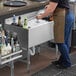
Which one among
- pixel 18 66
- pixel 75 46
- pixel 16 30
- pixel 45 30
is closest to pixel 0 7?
pixel 16 30

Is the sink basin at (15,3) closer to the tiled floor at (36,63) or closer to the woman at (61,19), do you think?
the woman at (61,19)

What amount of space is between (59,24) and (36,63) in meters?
0.76

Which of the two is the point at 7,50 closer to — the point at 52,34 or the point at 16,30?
the point at 16,30

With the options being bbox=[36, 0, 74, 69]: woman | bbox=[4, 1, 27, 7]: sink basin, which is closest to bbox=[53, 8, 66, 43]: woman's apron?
bbox=[36, 0, 74, 69]: woman

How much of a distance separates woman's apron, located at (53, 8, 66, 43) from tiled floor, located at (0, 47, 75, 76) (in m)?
0.52

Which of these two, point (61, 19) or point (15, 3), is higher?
point (15, 3)

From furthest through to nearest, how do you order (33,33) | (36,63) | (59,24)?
(36,63)
(59,24)
(33,33)

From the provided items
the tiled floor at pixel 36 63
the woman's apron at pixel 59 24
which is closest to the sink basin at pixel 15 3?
the woman's apron at pixel 59 24

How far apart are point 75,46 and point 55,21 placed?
43.9 inches

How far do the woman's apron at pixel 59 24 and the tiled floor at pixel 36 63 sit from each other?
20.4 inches

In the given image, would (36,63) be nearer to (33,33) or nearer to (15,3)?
(33,33)

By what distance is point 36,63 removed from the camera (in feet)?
13.5

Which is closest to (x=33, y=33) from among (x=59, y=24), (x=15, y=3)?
(x=59, y=24)

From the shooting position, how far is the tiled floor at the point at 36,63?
3793mm
